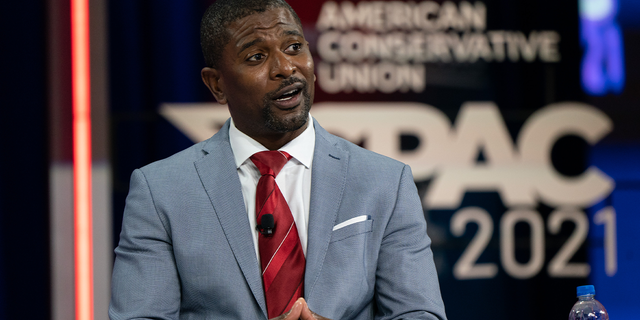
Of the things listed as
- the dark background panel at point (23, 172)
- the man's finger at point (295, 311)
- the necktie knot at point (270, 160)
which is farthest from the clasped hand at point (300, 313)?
the dark background panel at point (23, 172)

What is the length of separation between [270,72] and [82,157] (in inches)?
77.9

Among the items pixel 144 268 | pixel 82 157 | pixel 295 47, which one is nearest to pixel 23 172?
pixel 82 157

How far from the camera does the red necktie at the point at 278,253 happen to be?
142 cm

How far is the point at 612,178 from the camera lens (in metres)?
3.33

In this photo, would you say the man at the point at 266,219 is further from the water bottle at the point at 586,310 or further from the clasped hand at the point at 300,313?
the water bottle at the point at 586,310

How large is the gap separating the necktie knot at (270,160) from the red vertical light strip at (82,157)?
1.90 meters

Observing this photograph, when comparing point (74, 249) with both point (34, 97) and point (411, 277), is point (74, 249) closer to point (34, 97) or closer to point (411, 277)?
point (34, 97)

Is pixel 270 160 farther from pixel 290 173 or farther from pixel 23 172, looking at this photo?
pixel 23 172

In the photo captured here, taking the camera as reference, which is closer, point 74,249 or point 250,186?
point 250,186

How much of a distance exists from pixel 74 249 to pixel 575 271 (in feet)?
8.58

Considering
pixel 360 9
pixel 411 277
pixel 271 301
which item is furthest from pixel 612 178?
pixel 271 301

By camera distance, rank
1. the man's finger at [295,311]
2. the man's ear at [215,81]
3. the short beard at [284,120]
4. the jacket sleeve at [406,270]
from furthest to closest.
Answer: the man's ear at [215,81]
the short beard at [284,120]
the jacket sleeve at [406,270]
the man's finger at [295,311]

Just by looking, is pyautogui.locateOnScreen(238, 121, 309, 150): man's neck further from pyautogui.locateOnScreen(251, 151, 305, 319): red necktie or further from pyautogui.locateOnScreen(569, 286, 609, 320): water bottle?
pyautogui.locateOnScreen(569, 286, 609, 320): water bottle

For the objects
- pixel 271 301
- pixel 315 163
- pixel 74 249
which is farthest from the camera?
pixel 74 249
